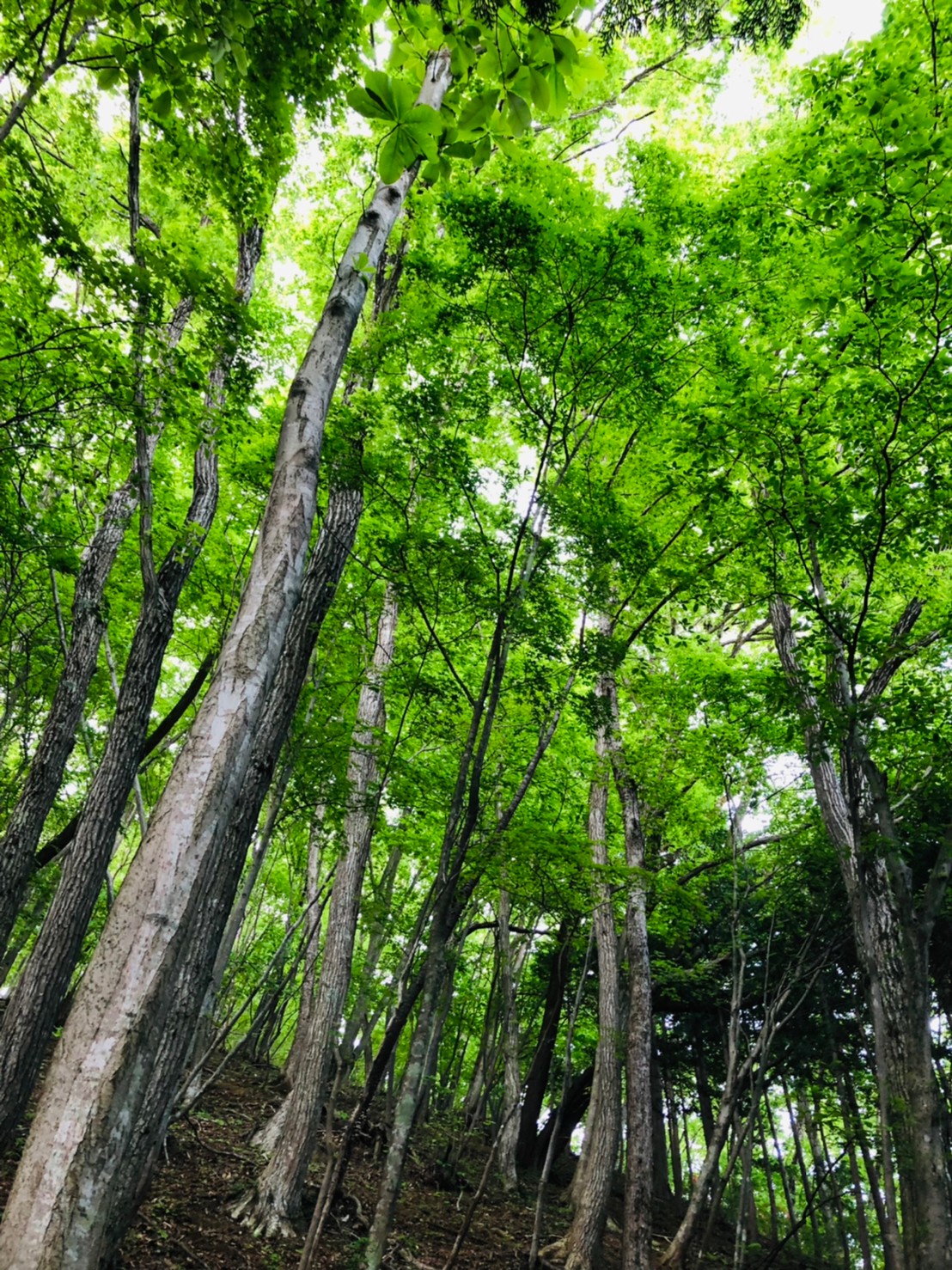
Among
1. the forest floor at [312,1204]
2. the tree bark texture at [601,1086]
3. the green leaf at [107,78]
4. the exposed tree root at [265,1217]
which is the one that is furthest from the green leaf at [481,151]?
the exposed tree root at [265,1217]

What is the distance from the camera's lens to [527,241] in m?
4.49

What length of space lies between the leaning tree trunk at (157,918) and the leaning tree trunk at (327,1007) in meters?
3.29

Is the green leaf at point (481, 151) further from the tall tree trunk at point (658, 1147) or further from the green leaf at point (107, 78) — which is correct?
Answer: the tall tree trunk at point (658, 1147)

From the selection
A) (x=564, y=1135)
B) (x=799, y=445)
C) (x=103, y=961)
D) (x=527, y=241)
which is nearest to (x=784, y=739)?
(x=799, y=445)

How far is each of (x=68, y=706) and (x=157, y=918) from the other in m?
5.89

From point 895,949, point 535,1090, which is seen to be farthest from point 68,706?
point 535,1090

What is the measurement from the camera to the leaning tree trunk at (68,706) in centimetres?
594

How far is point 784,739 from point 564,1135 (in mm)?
11300

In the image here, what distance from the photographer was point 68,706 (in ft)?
20.9

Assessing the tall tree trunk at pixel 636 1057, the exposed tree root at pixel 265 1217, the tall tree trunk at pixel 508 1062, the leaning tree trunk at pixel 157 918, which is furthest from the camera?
the tall tree trunk at pixel 508 1062

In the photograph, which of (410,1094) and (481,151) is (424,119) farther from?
(410,1094)

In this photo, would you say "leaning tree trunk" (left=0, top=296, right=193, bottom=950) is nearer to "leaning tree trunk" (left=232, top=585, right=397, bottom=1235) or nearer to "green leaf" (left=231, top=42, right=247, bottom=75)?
"leaning tree trunk" (left=232, top=585, right=397, bottom=1235)

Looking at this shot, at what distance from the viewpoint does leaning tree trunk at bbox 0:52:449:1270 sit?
1.25 meters

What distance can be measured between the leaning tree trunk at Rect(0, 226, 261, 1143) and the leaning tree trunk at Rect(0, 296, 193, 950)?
2.31ft
